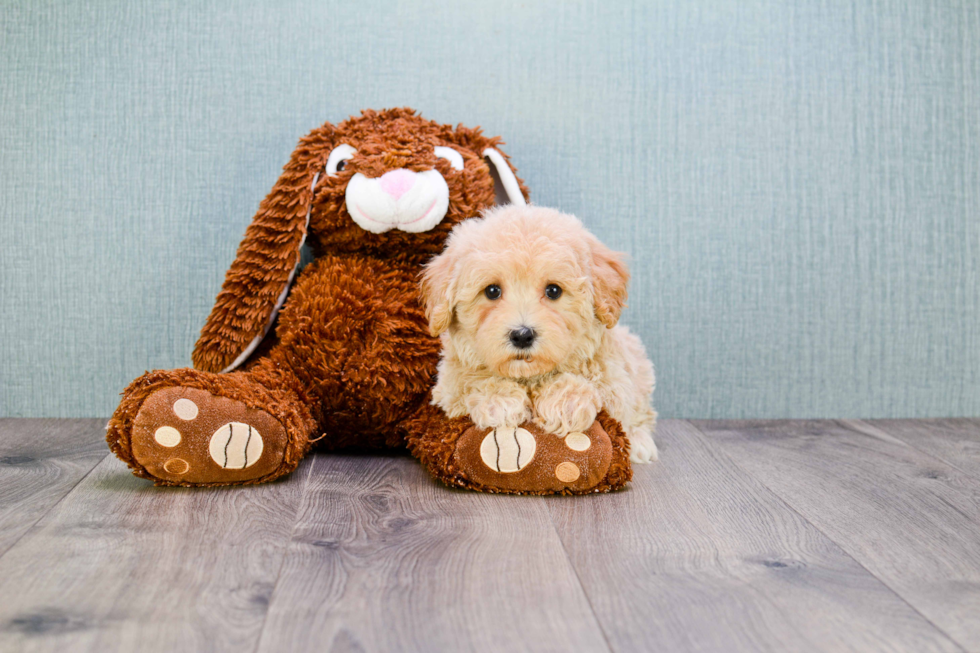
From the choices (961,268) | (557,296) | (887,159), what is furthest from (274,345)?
(961,268)

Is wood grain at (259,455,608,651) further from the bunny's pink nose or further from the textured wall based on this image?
the textured wall

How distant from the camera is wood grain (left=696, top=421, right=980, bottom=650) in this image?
88 centimetres

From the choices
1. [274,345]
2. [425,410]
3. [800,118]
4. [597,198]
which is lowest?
[425,410]

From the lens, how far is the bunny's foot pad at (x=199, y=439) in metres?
1.17

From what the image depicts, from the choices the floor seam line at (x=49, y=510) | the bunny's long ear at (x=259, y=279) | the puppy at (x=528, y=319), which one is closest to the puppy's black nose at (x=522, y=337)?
the puppy at (x=528, y=319)

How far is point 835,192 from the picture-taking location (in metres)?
1.82

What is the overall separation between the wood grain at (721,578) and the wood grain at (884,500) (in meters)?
0.03

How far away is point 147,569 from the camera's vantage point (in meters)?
0.90

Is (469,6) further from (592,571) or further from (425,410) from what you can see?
(592,571)

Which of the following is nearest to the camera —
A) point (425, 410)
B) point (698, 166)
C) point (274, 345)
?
point (425, 410)

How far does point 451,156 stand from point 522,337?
50 cm

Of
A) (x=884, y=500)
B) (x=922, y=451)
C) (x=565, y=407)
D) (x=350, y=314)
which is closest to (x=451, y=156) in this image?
(x=350, y=314)

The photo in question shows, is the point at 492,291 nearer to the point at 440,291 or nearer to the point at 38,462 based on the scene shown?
the point at 440,291

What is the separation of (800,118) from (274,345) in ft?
4.15
